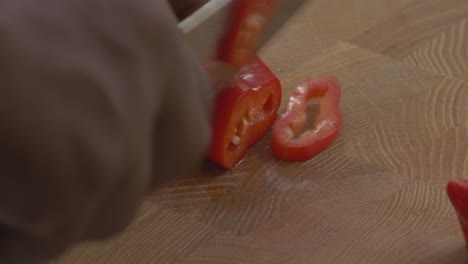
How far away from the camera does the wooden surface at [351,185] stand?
1.02 metres

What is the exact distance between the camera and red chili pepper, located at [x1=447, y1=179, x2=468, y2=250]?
97cm

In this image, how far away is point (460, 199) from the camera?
0.98m

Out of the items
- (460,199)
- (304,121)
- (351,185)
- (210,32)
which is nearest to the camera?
(210,32)

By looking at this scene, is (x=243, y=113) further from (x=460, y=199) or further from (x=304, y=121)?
(x=460, y=199)

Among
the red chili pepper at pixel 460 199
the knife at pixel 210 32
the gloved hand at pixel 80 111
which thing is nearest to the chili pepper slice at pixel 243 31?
the knife at pixel 210 32

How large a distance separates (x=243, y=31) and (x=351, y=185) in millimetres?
395

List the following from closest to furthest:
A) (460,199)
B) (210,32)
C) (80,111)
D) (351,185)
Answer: (80,111), (210,32), (460,199), (351,185)

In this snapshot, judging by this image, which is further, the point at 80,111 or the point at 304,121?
the point at 304,121

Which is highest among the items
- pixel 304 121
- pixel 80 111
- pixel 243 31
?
pixel 80 111

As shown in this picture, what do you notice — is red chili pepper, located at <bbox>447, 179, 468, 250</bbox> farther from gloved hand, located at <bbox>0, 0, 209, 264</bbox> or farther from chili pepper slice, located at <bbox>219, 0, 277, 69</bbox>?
gloved hand, located at <bbox>0, 0, 209, 264</bbox>

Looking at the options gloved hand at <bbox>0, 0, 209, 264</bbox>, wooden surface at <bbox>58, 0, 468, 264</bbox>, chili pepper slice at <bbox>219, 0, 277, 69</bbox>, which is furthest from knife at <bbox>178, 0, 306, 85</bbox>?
wooden surface at <bbox>58, 0, 468, 264</bbox>

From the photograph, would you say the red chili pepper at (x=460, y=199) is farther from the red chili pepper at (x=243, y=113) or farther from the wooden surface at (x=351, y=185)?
the red chili pepper at (x=243, y=113)

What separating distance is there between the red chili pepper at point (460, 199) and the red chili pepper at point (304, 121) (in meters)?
0.25

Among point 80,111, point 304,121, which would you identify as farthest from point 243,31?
point 304,121
